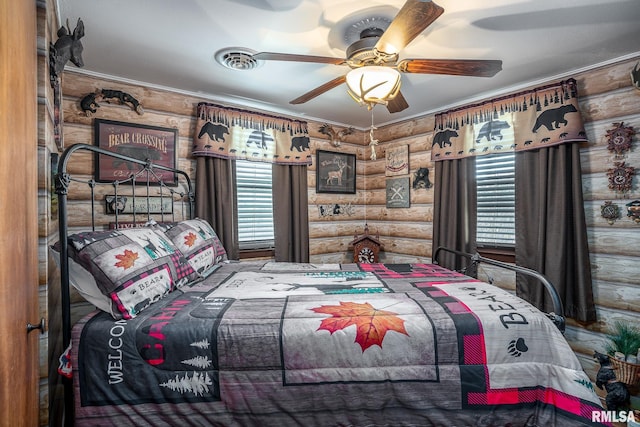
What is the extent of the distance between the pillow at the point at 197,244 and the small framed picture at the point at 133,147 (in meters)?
0.66

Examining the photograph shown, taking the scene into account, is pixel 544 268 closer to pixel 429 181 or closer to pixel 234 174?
pixel 429 181

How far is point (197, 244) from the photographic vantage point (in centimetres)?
231

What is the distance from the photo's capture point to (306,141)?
373 centimetres

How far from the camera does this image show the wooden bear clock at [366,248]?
3.86 metres

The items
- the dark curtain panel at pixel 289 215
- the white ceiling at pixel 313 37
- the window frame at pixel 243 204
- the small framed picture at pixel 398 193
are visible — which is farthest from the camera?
the small framed picture at pixel 398 193

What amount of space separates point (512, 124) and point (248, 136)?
2659mm

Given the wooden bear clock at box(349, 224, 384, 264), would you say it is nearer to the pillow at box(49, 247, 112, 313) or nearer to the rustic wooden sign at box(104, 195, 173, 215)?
the rustic wooden sign at box(104, 195, 173, 215)

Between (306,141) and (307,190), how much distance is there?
23.3 inches

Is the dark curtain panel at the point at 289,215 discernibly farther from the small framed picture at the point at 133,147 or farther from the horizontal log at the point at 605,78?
the horizontal log at the point at 605,78

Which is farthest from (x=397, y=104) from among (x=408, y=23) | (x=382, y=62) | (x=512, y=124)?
(x=512, y=124)

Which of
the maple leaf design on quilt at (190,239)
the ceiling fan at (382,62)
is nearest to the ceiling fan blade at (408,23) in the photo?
the ceiling fan at (382,62)

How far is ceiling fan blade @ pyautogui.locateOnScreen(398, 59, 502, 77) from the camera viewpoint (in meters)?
1.76

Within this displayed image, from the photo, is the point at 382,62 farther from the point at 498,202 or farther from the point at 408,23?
the point at 498,202

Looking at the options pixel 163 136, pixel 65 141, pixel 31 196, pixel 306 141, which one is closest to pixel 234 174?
pixel 163 136
